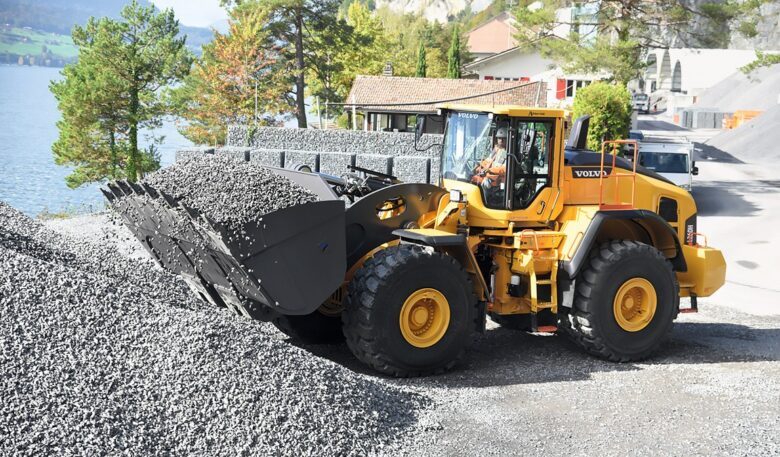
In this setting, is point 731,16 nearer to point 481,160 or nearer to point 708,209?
point 708,209

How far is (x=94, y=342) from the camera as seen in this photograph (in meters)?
6.87

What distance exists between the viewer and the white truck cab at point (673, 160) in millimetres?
24438

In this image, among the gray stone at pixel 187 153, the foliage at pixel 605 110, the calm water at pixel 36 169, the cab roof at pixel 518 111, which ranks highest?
the foliage at pixel 605 110

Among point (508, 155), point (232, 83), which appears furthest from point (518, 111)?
point (232, 83)

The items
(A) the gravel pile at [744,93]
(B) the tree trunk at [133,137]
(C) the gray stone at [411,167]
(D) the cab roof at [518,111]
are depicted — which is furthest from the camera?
(A) the gravel pile at [744,93]

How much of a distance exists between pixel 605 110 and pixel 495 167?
796 inches

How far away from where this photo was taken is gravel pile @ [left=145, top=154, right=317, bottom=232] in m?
7.62

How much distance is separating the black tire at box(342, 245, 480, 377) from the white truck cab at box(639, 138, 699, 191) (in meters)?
17.1

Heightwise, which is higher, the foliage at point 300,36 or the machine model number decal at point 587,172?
the foliage at point 300,36

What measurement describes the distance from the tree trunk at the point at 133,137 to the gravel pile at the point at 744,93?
125 feet

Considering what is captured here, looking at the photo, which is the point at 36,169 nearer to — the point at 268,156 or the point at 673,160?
the point at 268,156

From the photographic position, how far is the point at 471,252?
8.95 meters

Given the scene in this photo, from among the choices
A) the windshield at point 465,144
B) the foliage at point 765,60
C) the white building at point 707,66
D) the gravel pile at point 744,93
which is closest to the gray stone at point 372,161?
the windshield at point 465,144

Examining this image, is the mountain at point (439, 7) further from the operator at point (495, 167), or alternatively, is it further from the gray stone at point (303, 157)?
the operator at point (495, 167)
